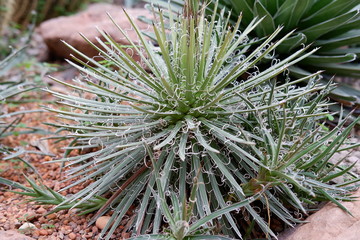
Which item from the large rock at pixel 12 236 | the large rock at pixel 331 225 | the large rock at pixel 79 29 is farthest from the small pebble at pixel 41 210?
the large rock at pixel 79 29

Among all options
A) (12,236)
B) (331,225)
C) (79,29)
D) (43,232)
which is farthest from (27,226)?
(79,29)

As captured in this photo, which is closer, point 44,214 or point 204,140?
point 204,140

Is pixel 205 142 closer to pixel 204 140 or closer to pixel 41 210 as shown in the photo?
pixel 204 140

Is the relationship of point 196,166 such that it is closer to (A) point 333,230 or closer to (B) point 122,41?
(A) point 333,230

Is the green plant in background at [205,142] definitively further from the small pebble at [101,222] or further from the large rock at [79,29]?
the large rock at [79,29]

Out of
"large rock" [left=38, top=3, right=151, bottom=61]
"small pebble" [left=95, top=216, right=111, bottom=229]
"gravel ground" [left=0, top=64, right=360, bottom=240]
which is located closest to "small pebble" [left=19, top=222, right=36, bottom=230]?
"gravel ground" [left=0, top=64, right=360, bottom=240]

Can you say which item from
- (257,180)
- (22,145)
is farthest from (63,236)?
(22,145)
